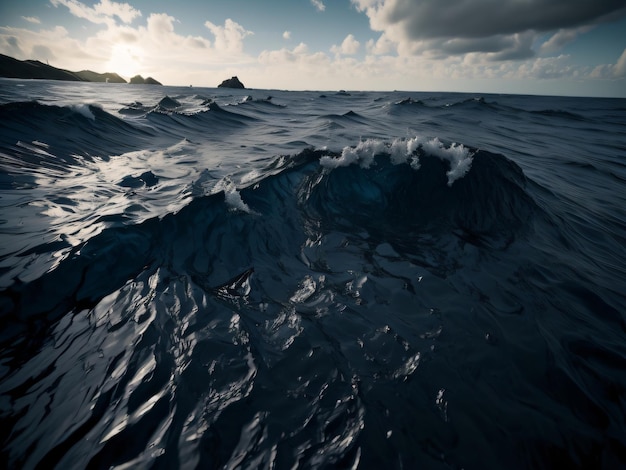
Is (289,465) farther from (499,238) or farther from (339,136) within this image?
(339,136)

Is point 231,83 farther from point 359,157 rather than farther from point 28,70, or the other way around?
point 359,157

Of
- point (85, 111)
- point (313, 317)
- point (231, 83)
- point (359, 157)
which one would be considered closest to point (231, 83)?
point (231, 83)

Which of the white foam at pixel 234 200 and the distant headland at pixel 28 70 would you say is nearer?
the white foam at pixel 234 200

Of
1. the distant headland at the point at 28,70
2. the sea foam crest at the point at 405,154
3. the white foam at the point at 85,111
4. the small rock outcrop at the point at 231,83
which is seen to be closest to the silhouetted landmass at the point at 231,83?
the small rock outcrop at the point at 231,83

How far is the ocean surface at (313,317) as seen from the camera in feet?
7.47

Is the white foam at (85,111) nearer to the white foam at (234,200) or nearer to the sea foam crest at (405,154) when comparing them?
the white foam at (234,200)

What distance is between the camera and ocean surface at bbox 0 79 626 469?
89.6 inches

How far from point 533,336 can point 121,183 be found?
9.21 m

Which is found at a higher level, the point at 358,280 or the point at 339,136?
the point at 339,136

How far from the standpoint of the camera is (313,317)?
11.8ft

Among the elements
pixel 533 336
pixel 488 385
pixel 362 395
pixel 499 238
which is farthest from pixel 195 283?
pixel 499 238

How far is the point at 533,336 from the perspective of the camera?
329 centimetres

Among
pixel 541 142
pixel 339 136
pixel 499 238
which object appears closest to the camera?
pixel 499 238

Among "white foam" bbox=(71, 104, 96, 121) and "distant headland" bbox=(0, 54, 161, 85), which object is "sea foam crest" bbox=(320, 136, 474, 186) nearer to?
"white foam" bbox=(71, 104, 96, 121)
